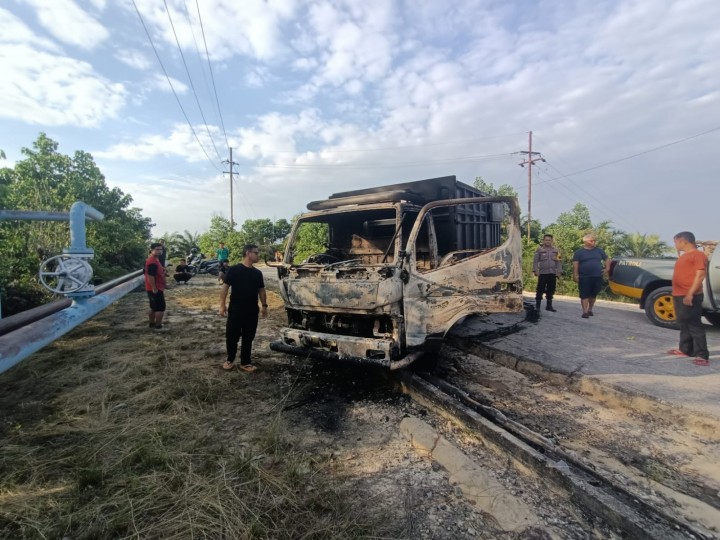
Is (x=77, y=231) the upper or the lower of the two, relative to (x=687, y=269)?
upper

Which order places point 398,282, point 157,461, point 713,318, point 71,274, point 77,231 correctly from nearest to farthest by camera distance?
point 157,461 < point 71,274 < point 77,231 < point 398,282 < point 713,318

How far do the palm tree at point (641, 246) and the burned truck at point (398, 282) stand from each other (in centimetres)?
1787

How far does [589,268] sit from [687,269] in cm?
244

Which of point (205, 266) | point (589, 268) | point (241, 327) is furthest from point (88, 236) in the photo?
point (589, 268)

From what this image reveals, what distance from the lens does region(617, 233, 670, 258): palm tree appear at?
18172 mm

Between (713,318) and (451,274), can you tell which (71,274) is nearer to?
(451,274)

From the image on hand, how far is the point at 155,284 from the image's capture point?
646 cm

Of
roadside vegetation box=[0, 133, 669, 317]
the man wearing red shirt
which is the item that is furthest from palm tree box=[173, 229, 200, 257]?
the man wearing red shirt

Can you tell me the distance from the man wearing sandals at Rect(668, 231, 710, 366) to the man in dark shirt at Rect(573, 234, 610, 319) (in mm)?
2194

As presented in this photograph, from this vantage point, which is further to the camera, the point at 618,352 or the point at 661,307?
the point at 661,307

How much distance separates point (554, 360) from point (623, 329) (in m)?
2.82

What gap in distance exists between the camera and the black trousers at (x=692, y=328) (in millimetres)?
4424

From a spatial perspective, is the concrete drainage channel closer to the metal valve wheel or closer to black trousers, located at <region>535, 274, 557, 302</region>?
the metal valve wheel

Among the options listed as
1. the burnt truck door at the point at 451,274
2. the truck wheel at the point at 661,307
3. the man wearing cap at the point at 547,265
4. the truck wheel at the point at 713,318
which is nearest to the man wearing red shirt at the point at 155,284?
the burnt truck door at the point at 451,274
